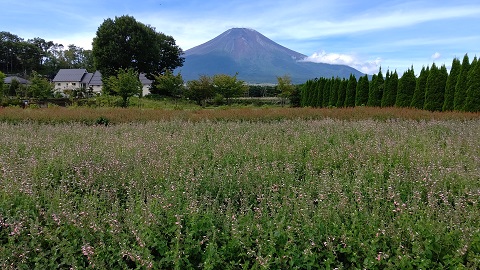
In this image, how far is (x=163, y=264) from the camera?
7.89 feet

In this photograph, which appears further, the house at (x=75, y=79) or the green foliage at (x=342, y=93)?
the house at (x=75, y=79)

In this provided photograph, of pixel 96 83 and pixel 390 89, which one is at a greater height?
pixel 96 83

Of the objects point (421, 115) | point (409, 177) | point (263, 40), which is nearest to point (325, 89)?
point (421, 115)

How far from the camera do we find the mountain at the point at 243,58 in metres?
153

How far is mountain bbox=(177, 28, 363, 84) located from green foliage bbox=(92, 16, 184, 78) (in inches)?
3999

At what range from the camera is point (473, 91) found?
15219 millimetres

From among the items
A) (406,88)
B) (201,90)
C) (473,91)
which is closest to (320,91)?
(406,88)

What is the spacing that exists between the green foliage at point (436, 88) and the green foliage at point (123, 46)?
3470 cm

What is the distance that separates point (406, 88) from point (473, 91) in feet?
13.9

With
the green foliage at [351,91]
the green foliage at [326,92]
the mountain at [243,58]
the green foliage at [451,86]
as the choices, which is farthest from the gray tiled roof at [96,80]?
the mountain at [243,58]

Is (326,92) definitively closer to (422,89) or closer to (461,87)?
(422,89)

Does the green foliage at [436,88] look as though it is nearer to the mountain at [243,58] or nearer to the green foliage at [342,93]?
the green foliage at [342,93]

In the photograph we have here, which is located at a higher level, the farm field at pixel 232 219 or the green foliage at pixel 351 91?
the green foliage at pixel 351 91

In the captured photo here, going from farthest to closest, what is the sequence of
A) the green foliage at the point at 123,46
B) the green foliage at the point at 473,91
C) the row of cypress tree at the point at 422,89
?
the green foliage at the point at 123,46
the row of cypress tree at the point at 422,89
the green foliage at the point at 473,91
